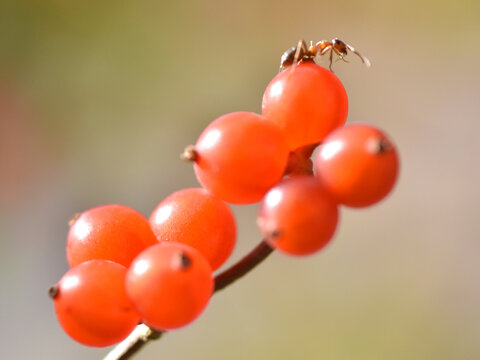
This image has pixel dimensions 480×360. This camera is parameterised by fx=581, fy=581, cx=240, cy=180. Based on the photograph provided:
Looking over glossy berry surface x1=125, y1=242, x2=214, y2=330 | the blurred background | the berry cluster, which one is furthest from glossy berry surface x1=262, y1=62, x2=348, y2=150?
the blurred background

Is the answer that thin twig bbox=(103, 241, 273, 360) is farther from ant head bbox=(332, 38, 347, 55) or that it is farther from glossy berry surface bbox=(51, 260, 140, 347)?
ant head bbox=(332, 38, 347, 55)

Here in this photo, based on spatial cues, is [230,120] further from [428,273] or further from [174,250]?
[428,273]

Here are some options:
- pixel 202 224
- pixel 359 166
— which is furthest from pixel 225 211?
pixel 359 166

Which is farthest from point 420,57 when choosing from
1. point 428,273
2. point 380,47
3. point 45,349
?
point 45,349

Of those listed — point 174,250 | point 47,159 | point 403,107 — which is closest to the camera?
point 174,250

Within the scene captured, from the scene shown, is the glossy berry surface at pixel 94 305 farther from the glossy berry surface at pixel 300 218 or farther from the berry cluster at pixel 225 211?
the glossy berry surface at pixel 300 218

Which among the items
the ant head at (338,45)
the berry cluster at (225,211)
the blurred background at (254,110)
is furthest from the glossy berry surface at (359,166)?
the blurred background at (254,110)
